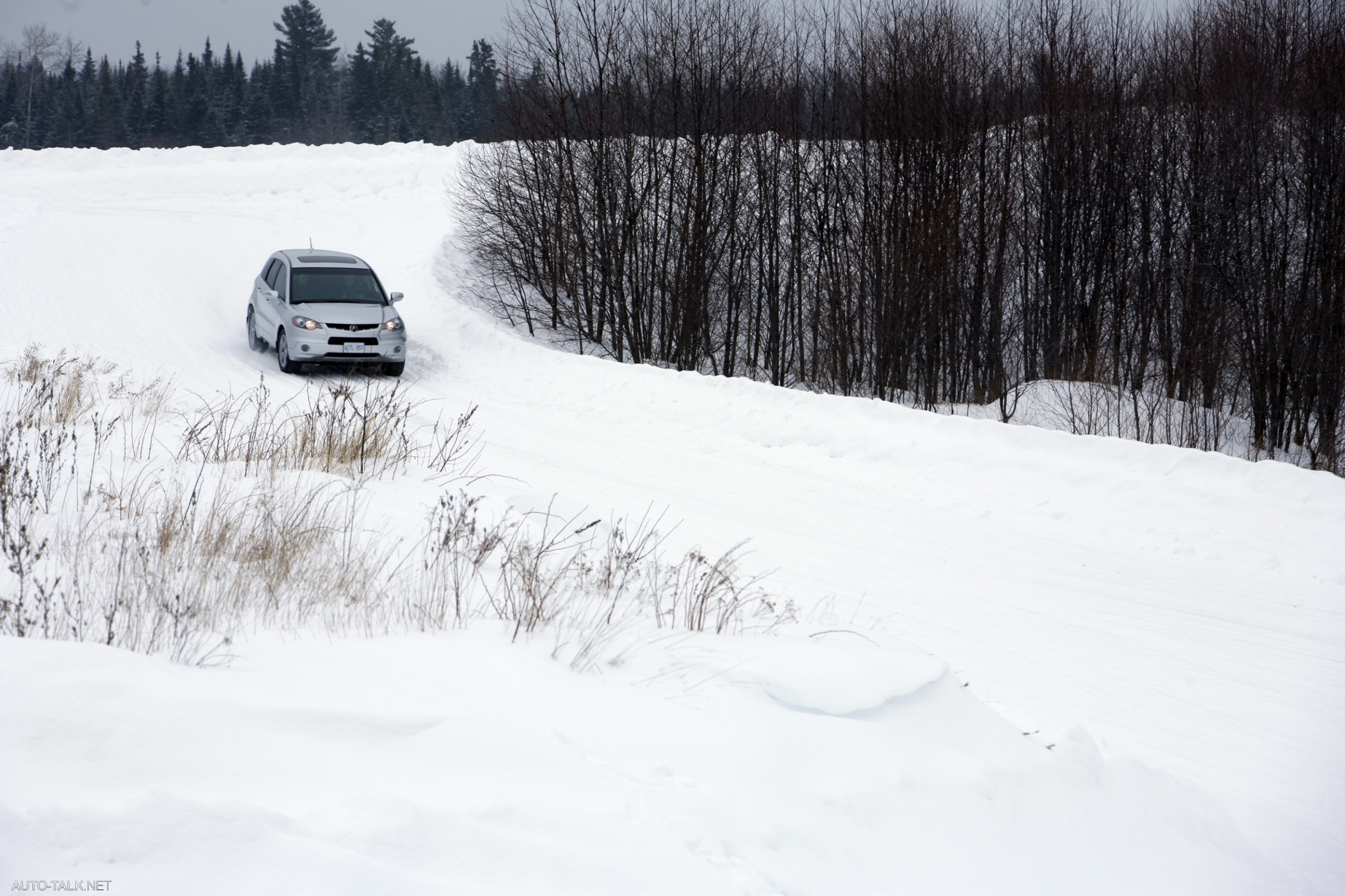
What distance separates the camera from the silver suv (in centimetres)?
1584

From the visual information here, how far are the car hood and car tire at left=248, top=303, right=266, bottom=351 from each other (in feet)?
7.04

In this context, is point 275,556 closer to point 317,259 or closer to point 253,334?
point 317,259

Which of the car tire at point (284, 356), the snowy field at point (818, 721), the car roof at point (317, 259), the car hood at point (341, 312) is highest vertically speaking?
the car roof at point (317, 259)

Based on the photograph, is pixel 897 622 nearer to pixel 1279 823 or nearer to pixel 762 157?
pixel 1279 823

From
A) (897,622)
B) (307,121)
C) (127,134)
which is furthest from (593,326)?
(127,134)

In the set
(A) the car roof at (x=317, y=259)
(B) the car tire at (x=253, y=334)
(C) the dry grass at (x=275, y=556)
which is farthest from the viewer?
(B) the car tire at (x=253, y=334)

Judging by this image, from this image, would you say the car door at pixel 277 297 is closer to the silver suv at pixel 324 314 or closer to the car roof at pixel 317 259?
the silver suv at pixel 324 314

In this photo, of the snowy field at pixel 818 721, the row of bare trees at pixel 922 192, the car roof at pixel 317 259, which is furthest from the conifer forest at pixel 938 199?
the snowy field at pixel 818 721

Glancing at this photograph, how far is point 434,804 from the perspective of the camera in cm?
270

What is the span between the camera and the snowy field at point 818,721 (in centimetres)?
255

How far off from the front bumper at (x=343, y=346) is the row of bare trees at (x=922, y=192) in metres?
9.68

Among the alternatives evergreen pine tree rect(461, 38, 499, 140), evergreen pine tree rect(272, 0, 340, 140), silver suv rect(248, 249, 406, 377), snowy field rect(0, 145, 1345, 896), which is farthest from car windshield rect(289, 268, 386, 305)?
evergreen pine tree rect(272, 0, 340, 140)

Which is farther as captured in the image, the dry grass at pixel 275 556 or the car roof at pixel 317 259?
the car roof at pixel 317 259

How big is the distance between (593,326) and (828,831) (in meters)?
24.7
